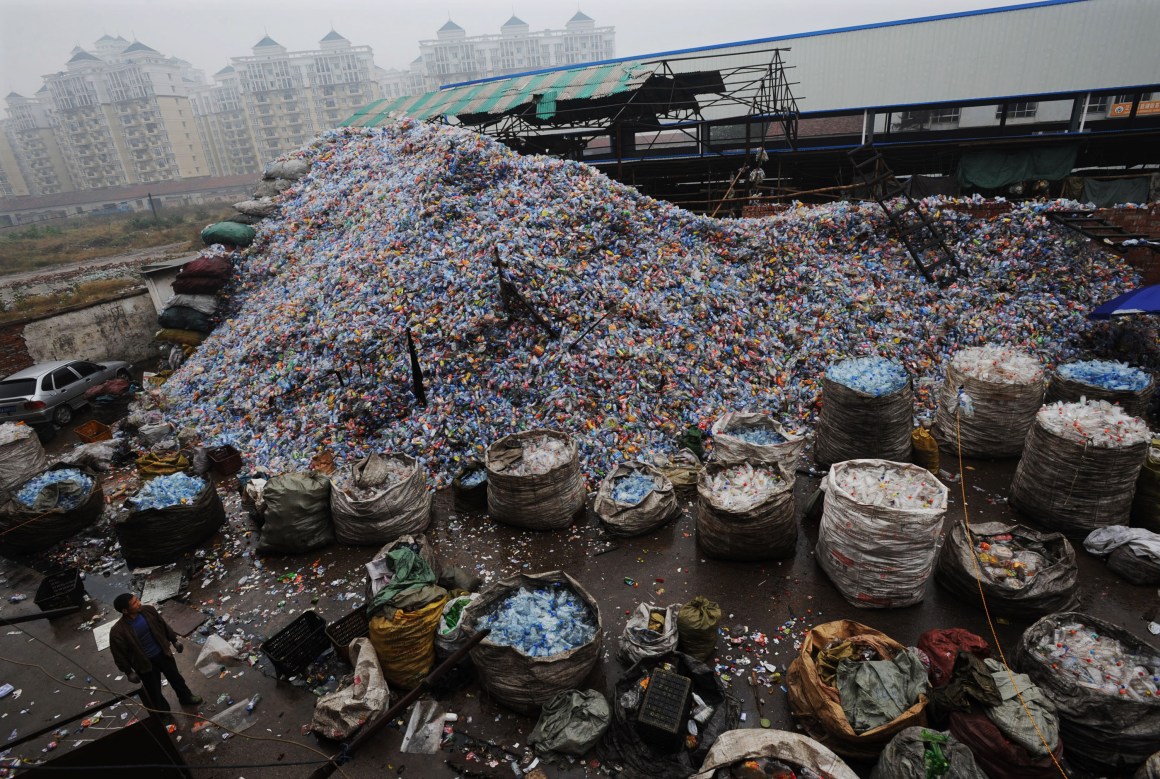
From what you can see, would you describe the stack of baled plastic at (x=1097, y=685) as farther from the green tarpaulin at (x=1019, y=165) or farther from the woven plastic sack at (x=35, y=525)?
the green tarpaulin at (x=1019, y=165)

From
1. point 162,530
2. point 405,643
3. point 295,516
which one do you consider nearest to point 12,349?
point 162,530

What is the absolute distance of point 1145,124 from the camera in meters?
17.1

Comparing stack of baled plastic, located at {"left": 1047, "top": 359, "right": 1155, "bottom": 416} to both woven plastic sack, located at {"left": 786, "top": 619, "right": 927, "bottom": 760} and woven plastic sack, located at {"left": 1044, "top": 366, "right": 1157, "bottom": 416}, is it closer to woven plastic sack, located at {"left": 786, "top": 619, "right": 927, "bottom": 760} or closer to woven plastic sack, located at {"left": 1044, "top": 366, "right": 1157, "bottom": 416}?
woven plastic sack, located at {"left": 1044, "top": 366, "right": 1157, "bottom": 416}

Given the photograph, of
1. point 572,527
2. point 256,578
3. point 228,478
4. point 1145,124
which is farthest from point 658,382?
point 1145,124

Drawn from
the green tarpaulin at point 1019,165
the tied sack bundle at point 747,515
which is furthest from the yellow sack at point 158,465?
the green tarpaulin at point 1019,165

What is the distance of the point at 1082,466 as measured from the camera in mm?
5133

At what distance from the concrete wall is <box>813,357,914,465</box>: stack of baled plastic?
1493 centimetres

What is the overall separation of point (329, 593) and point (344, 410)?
3.01 meters

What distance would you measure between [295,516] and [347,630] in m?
1.79

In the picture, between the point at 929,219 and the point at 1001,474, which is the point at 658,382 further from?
the point at 929,219

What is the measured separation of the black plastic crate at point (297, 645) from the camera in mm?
4492

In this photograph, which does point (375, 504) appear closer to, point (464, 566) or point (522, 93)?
point (464, 566)

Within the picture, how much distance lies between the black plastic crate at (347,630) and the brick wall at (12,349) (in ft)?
38.6

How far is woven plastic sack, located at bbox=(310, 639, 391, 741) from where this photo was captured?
4008 mm
